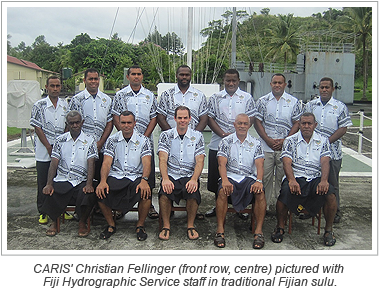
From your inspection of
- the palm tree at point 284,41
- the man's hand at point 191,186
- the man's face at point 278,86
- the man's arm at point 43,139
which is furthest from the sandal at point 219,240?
the palm tree at point 284,41

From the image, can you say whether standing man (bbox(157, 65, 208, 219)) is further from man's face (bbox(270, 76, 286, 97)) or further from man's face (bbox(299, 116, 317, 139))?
man's face (bbox(299, 116, 317, 139))

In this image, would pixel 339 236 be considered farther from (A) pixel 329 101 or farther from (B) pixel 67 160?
(B) pixel 67 160

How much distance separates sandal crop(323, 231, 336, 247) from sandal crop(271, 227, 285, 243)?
0.45 m

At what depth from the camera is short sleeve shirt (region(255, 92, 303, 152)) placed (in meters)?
4.67

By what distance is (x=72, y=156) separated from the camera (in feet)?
14.0

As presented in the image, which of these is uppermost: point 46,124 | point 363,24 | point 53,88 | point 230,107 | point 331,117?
point 363,24

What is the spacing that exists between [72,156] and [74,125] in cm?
36

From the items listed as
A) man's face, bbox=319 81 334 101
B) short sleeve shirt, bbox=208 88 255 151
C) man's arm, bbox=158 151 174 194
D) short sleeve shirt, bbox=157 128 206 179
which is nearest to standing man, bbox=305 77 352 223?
man's face, bbox=319 81 334 101

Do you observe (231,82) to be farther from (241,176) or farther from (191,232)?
(191,232)

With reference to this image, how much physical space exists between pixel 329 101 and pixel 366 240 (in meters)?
1.73

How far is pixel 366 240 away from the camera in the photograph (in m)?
4.20

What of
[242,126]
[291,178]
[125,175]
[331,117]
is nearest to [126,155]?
[125,175]
